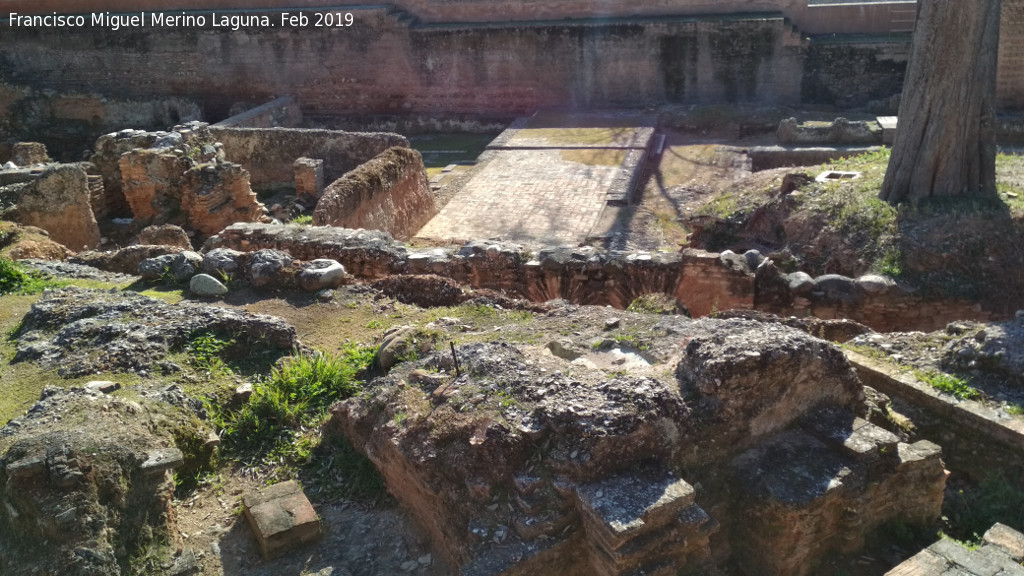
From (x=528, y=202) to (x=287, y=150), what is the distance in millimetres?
4026

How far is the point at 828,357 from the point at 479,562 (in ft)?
6.69

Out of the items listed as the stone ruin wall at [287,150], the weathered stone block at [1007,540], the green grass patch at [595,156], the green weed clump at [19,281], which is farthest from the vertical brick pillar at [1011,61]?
the green weed clump at [19,281]

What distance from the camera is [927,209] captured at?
28.0 ft

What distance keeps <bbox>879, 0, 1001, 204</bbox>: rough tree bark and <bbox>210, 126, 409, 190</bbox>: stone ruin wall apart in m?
7.33

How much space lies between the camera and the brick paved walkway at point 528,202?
35.9 ft

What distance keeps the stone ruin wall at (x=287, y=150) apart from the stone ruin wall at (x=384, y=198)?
46.2 inches

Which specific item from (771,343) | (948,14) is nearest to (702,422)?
(771,343)

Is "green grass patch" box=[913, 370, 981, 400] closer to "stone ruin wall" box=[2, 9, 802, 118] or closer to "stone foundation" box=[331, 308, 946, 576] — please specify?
"stone foundation" box=[331, 308, 946, 576]

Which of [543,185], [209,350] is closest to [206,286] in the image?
[209,350]

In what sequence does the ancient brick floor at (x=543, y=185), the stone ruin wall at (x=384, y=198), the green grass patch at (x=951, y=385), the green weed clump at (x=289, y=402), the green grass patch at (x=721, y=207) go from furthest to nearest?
the ancient brick floor at (x=543, y=185) < the green grass patch at (x=721, y=207) < the stone ruin wall at (x=384, y=198) < the green grass patch at (x=951, y=385) < the green weed clump at (x=289, y=402)

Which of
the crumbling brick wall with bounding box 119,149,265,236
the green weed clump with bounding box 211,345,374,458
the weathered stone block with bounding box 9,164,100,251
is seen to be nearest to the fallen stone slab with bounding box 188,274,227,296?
the green weed clump with bounding box 211,345,374,458

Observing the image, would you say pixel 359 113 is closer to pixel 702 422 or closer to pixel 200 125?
pixel 200 125

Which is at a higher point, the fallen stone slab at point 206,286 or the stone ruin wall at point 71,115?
the stone ruin wall at point 71,115

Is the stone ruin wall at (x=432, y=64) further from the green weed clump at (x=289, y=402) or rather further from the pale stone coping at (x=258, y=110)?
the green weed clump at (x=289, y=402)
